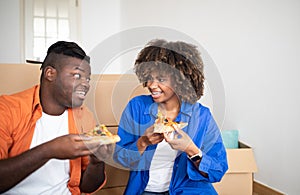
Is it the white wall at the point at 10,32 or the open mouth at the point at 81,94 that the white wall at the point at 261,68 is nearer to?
the open mouth at the point at 81,94

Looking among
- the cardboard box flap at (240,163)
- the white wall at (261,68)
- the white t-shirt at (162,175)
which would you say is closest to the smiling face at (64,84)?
the white t-shirt at (162,175)

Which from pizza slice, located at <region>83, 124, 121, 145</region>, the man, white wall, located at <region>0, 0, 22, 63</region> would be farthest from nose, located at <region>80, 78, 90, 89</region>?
white wall, located at <region>0, 0, 22, 63</region>

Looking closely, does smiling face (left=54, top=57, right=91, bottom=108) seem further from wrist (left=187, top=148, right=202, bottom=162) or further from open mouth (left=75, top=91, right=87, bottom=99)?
wrist (left=187, top=148, right=202, bottom=162)

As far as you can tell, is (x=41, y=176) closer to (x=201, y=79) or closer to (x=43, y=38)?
(x=201, y=79)

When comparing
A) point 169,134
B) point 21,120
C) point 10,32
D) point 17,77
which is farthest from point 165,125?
point 10,32

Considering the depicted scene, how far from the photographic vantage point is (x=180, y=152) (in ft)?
4.16

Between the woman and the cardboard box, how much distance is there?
0.54 m

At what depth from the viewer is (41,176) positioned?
1133mm

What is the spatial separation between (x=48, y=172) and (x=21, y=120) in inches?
6.9

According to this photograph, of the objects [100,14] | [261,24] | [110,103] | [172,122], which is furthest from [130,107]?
[100,14]

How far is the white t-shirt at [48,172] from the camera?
1.11 metres

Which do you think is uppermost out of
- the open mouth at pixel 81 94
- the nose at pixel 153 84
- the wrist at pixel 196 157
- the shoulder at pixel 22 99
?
the nose at pixel 153 84

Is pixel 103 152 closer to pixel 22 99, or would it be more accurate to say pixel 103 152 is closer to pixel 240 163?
pixel 22 99

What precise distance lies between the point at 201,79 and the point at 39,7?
11.2 ft
